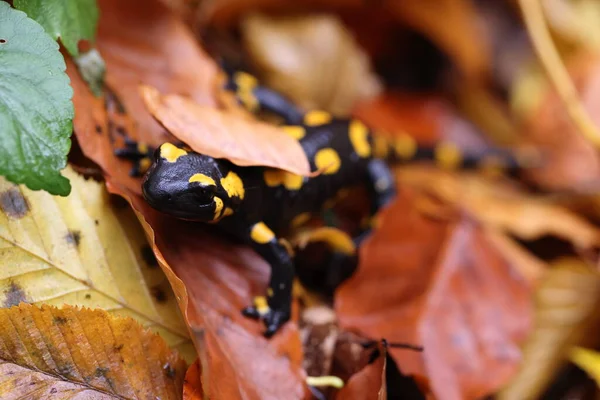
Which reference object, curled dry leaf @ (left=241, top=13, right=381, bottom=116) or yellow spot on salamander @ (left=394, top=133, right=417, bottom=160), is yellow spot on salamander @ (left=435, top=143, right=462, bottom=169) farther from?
curled dry leaf @ (left=241, top=13, right=381, bottom=116)

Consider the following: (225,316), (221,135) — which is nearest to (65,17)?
(221,135)

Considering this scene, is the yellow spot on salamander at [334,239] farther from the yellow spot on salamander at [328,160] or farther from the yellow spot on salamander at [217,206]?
the yellow spot on salamander at [217,206]

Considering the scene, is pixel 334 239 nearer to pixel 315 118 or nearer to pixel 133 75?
pixel 315 118

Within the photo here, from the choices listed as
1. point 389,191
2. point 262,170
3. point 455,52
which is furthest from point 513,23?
point 262,170

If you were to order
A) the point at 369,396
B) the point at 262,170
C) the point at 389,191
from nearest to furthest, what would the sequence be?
the point at 369,396
the point at 262,170
the point at 389,191

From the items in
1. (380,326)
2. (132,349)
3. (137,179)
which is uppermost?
(137,179)

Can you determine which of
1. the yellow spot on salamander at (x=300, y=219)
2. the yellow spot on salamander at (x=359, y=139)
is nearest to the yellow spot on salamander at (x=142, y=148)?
the yellow spot on salamander at (x=300, y=219)

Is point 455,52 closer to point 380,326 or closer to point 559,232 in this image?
point 559,232
